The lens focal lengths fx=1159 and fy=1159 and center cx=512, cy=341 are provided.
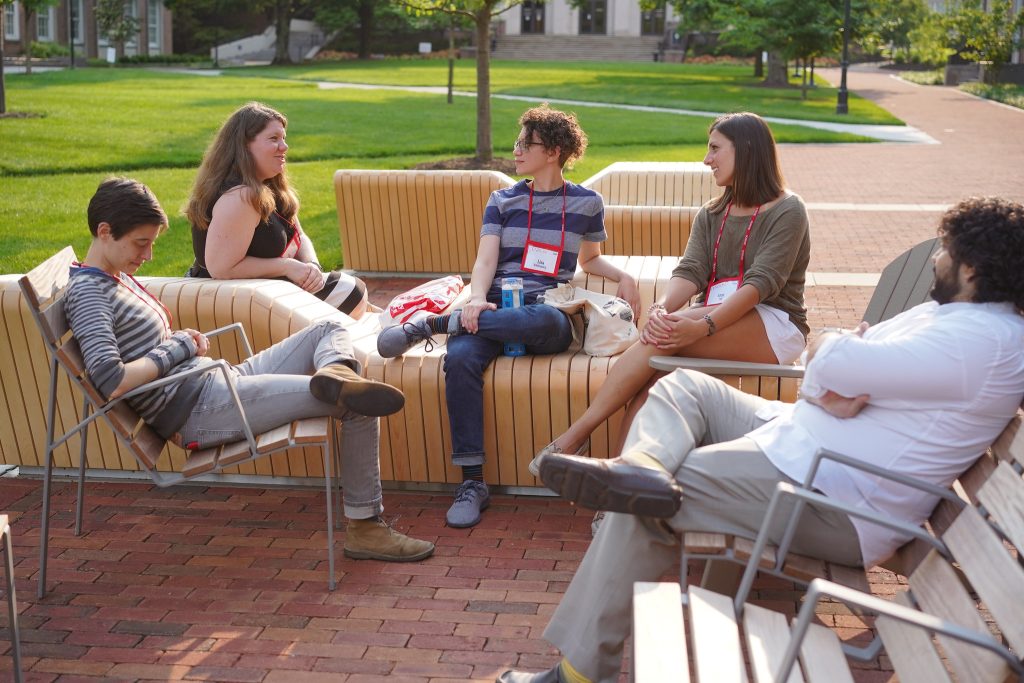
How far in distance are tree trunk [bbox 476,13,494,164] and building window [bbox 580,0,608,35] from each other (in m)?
57.3

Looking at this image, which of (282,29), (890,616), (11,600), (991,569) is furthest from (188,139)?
(282,29)

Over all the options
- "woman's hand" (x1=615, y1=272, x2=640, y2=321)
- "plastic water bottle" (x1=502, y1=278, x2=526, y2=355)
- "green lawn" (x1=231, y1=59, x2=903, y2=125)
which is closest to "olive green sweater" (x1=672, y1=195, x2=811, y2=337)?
"woman's hand" (x1=615, y1=272, x2=640, y2=321)

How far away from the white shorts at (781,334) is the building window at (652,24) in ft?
223

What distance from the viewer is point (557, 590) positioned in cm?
422

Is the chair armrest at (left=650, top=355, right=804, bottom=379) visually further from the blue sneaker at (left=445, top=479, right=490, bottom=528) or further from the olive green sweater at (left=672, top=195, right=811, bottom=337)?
the blue sneaker at (left=445, top=479, right=490, bottom=528)

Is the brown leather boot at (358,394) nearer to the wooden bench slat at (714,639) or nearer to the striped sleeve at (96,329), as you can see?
the striped sleeve at (96,329)

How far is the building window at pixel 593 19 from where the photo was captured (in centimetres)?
7025

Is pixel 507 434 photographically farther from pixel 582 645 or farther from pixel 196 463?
pixel 582 645

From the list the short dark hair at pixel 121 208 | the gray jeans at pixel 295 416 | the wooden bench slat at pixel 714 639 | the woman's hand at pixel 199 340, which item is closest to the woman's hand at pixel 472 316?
the gray jeans at pixel 295 416

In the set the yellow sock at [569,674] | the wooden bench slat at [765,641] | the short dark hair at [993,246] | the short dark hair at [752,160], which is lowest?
the yellow sock at [569,674]

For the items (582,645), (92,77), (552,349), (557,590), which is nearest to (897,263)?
(552,349)

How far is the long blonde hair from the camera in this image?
5.48 m

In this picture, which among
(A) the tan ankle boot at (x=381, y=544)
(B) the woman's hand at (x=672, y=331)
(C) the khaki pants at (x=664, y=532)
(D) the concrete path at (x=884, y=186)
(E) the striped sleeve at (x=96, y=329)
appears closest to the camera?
(C) the khaki pants at (x=664, y=532)

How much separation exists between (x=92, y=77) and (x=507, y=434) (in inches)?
1314
